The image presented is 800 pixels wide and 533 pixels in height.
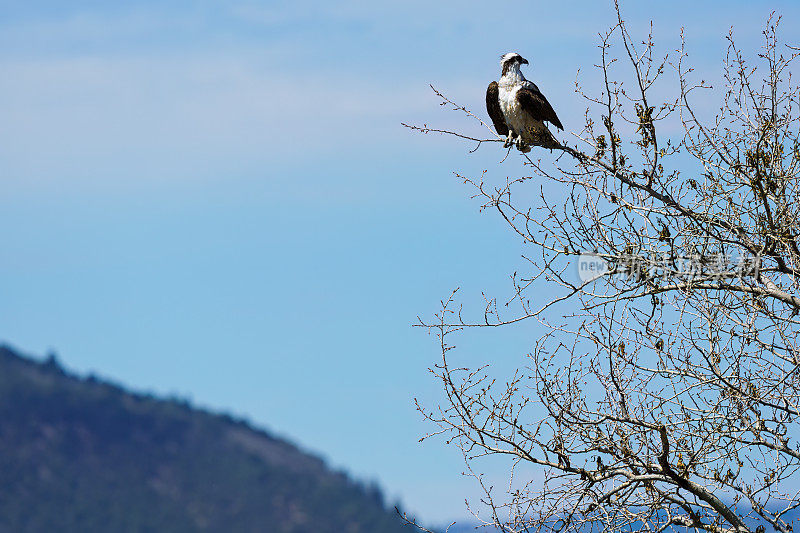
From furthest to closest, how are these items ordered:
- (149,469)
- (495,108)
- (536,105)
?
(149,469)
(495,108)
(536,105)

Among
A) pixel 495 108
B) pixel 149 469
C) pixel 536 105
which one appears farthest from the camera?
pixel 149 469

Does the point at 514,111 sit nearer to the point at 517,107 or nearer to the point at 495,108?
the point at 517,107

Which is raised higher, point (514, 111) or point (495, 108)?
point (495, 108)

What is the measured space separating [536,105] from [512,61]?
0.93 m

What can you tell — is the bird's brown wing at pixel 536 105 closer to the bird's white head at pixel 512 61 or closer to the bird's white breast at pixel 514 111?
the bird's white breast at pixel 514 111

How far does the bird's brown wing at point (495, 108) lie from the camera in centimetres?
1259

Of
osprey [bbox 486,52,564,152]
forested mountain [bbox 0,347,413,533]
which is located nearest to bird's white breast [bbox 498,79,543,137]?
osprey [bbox 486,52,564,152]

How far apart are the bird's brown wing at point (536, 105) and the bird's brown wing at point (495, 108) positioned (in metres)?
0.42

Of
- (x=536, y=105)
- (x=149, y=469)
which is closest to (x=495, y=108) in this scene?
(x=536, y=105)

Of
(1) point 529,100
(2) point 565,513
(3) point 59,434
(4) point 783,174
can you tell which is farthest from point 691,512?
(3) point 59,434

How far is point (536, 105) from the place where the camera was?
12117 millimetres

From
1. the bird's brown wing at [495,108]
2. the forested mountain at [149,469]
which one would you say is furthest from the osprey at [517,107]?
the forested mountain at [149,469]

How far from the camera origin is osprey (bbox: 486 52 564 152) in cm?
1180

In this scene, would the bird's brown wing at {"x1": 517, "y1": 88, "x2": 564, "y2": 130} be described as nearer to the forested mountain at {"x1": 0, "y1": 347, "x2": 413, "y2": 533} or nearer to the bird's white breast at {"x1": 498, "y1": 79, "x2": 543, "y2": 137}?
the bird's white breast at {"x1": 498, "y1": 79, "x2": 543, "y2": 137}
